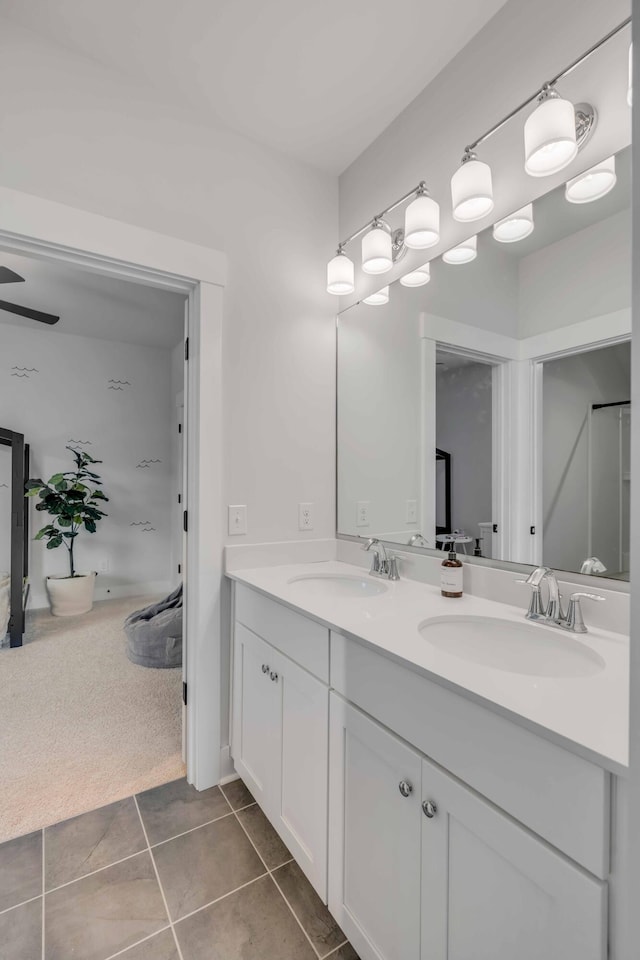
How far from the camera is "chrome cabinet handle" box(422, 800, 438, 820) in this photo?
88 centimetres

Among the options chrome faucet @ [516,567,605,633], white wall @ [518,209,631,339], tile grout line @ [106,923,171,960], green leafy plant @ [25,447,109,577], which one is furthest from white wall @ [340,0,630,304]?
green leafy plant @ [25,447,109,577]

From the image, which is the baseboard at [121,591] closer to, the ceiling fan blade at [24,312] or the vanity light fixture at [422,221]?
the ceiling fan blade at [24,312]

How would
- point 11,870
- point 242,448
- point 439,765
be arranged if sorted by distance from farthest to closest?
1. point 242,448
2. point 11,870
3. point 439,765

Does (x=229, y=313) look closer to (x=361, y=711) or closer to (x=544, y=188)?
(x=544, y=188)

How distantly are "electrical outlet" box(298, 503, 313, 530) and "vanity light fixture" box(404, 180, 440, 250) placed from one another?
1.08 m

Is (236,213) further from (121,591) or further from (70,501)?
(121,591)

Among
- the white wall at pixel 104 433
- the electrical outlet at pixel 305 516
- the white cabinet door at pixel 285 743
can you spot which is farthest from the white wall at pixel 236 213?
the white wall at pixel 104 433

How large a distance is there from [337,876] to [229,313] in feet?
5.97

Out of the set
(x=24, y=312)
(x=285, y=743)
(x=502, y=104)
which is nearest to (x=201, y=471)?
(x=285, y=743)

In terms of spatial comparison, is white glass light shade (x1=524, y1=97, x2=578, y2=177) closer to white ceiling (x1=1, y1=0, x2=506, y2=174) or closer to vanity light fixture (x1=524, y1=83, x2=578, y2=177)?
vanity light fixture (x1=524, y1=83, x2=578, y2=177)

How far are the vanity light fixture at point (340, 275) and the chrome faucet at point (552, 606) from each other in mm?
1354

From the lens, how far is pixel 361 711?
3.58ft

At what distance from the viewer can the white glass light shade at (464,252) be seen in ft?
4.91

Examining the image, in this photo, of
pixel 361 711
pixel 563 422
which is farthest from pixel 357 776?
pixel 563 422
